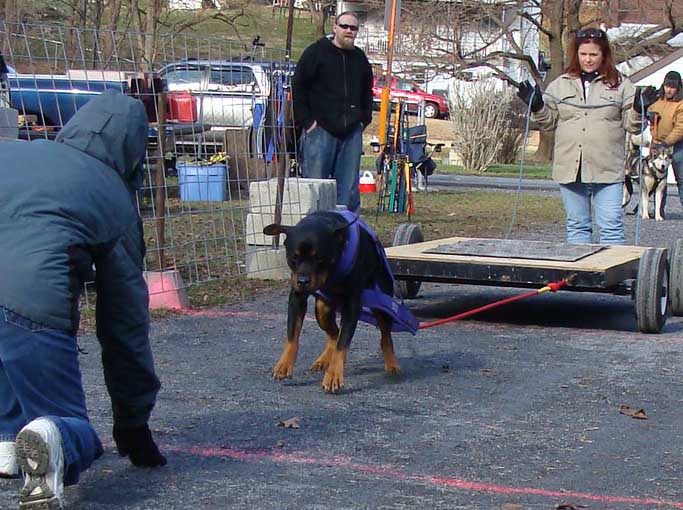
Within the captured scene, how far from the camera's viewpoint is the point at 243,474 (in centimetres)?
433

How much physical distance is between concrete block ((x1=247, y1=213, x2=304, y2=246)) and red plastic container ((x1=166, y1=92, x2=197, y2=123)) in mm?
937

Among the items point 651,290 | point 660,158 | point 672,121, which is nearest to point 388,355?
point 651,290

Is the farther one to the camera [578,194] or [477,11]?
[477,11]

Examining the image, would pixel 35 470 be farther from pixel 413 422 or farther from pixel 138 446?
pixel 413 422

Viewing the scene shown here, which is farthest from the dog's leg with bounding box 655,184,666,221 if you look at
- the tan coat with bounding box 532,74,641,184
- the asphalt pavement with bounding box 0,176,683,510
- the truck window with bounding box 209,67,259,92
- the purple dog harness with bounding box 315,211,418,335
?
the purple dog harness with bounding box 315,211,418,335

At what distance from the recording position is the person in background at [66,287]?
354 centimetres

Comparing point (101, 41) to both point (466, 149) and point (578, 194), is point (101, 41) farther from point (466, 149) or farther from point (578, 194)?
point (466, 149)

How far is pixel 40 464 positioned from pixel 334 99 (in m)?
6.24

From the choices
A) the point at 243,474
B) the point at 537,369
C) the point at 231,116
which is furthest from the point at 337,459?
the point at 231,116

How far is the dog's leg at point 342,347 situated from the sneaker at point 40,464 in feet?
7.45

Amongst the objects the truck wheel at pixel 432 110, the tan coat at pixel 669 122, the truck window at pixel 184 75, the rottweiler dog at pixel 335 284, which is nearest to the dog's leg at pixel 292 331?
the rottweiler dog at pixel 335 284

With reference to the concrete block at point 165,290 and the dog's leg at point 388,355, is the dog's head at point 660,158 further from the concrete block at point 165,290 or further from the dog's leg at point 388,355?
the dog's leg at point 388,355

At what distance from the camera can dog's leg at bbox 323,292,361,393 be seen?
5.62 metres

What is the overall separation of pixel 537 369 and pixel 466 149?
21227 mm
